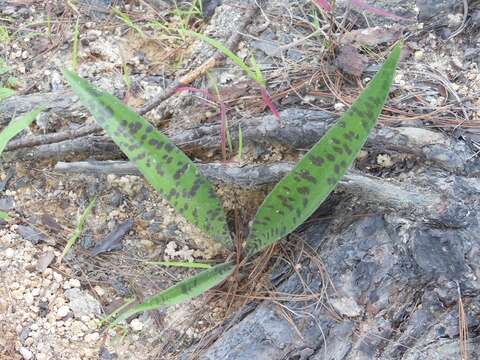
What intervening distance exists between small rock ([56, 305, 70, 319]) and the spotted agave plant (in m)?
0.21

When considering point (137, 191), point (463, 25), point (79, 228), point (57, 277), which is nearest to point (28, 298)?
point (57, 277)

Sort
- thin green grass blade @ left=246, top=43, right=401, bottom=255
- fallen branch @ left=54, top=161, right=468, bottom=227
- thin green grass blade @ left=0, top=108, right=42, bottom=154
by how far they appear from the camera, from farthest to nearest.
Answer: thin green grass blade @ left=0, top=108, right=42, bottom=154
fallen branch @ left=54, top=161, right=468, bottom=227
thin green grass blade @ left=246, top=43, right=401, bottom=255

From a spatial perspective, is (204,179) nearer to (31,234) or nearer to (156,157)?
(156,157)

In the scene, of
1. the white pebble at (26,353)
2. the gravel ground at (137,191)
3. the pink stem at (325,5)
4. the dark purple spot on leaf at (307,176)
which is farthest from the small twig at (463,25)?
the white pebble at (26,353)

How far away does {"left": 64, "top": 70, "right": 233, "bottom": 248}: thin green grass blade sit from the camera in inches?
39.8

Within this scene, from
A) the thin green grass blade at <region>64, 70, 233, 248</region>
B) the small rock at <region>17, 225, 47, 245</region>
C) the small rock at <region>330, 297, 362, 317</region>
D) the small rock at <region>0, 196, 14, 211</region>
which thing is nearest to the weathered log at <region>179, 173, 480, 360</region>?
the small rock at <region>330, 297, 362, 317</region>

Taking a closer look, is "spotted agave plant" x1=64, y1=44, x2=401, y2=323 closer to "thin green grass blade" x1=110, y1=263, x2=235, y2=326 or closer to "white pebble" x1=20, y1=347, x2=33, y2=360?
"thin green grass blade" x1=110, y1=263, x2=235, y2=326

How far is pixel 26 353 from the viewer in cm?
114

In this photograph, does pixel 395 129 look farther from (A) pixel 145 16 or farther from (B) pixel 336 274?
(A) pixel 145 16

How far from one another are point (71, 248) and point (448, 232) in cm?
84

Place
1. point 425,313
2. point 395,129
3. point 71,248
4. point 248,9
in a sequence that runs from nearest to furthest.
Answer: point 425,313 → point 395,129 → point 71,248 → point 248,9

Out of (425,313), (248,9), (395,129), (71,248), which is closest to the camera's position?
(425,313)

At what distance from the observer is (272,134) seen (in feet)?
3.99

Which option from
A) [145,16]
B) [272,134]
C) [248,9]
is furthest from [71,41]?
[272,134]
